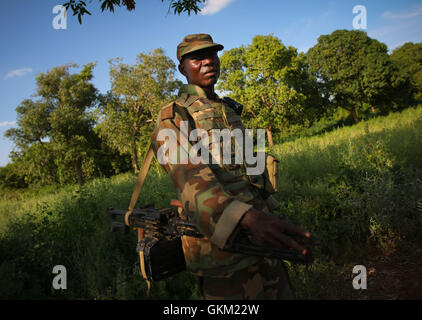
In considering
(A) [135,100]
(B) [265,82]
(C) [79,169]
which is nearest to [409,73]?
(B) [265,82]

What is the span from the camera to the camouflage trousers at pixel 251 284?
49.8 inches

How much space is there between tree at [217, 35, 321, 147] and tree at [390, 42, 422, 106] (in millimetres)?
12379

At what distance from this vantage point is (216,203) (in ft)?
3.05

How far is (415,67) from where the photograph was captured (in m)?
32.4

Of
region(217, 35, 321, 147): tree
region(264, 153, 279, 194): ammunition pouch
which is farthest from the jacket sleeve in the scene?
region(217, 35, 321, 147): tree

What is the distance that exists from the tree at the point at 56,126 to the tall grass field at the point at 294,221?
21595 mm

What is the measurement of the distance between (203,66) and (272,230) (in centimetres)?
114

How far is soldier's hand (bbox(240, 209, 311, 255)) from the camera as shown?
0.80 m

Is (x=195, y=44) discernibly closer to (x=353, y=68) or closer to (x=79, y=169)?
(x=79, y=169)

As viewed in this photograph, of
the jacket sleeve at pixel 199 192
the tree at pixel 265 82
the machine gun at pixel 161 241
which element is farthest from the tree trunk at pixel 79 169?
the jacket sleeve at pixel 199 192

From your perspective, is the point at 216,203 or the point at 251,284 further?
the point at 251,284

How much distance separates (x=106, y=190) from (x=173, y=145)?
5277 mm

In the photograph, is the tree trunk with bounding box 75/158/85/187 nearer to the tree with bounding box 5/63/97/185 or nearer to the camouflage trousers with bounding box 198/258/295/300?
the tree with bounding box 5/63/97/185
